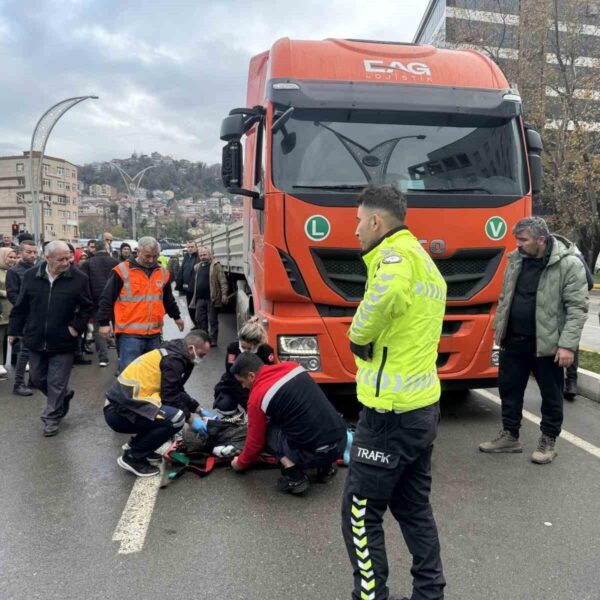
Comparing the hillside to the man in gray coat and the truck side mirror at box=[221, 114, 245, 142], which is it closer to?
the truck side mirror at box=[221, 114, 245, 142]

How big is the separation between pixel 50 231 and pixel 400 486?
262 feet

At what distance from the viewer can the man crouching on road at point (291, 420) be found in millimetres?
3590

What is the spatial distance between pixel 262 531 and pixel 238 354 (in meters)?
1.75

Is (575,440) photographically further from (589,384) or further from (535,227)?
(535,227)

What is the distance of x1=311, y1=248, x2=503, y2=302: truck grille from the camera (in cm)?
452

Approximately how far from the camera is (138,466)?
399 cm

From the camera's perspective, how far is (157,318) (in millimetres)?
5262

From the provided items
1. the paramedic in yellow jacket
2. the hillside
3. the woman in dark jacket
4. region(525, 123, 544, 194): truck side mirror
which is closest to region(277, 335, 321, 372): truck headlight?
the woman in dark jacket

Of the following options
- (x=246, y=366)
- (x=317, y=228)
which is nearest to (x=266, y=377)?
(x=246, y=366)

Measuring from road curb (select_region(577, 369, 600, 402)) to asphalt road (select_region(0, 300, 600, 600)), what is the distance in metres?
1.41

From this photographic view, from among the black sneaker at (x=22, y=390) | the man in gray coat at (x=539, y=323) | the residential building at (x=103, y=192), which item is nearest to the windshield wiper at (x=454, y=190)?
the man in gray coat at (x=539, y=323)

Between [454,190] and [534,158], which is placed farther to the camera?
[534,158]

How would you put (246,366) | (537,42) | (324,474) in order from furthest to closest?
1. (537,42)
2. (324,474)
3. (246,366)

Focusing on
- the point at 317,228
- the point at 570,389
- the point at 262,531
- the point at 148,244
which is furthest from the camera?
the point at 570,389
